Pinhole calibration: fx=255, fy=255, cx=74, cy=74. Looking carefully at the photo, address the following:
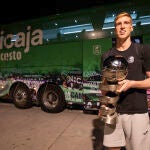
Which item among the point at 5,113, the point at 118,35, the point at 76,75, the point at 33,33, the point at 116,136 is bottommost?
the point at 5,113

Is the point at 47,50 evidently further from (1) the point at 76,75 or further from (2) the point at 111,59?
(2) the point at 111,59

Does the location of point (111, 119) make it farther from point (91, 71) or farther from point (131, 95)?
point (91, 71)

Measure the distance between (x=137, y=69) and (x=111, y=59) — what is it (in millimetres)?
268

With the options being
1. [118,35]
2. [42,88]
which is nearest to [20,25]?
[42,88]

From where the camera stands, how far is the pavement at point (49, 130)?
480 centimetres

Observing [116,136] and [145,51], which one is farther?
[116,136]

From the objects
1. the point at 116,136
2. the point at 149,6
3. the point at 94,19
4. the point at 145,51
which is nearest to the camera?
the point at 145,51

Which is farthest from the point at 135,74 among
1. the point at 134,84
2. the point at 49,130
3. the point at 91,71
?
the point at 91,71

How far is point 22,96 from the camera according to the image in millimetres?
8117

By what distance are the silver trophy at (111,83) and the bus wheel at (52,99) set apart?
4768 mm

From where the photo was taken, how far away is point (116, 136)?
2.62m

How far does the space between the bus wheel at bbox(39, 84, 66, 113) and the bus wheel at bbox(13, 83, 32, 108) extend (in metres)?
0.52

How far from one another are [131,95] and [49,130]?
358 cm

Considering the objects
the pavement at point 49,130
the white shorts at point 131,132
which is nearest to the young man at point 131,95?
the white shorts at point 131,132
